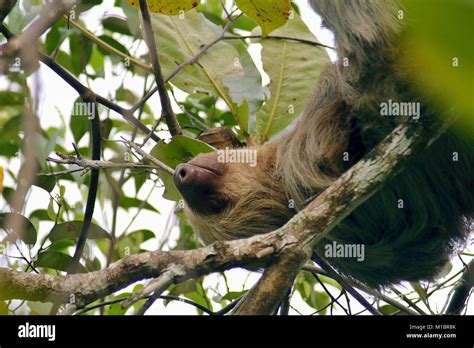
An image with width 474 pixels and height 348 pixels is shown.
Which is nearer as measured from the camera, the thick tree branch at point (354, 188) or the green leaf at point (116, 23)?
the thick tree branch at point (354, 188)

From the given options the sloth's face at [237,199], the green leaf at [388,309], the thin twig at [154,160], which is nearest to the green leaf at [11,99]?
the thin twig at [154,160]

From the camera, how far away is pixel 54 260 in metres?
4.02

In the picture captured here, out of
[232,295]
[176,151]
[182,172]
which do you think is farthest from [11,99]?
[232,295]

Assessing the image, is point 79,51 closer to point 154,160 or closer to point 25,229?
point 25,229

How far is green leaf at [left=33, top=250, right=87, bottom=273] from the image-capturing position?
13.1ft

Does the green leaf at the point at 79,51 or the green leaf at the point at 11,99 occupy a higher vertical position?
the green leaf at the point at 79,51

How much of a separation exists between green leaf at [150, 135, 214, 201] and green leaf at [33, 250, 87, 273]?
845mm

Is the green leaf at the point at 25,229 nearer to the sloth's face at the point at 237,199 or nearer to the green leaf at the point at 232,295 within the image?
the sloth's face at the point at 237,199

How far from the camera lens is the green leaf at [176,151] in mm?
4180

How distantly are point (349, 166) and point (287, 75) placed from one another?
105 centimetres

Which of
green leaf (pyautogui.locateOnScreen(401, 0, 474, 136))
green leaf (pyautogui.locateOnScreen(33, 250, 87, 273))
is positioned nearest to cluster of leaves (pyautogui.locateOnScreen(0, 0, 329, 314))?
green leaf (pyautogui.locateOnScreen(33, 250, 87, 273))

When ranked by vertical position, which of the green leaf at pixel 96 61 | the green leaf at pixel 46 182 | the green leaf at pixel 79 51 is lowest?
the green leaf at pixel 46 182
